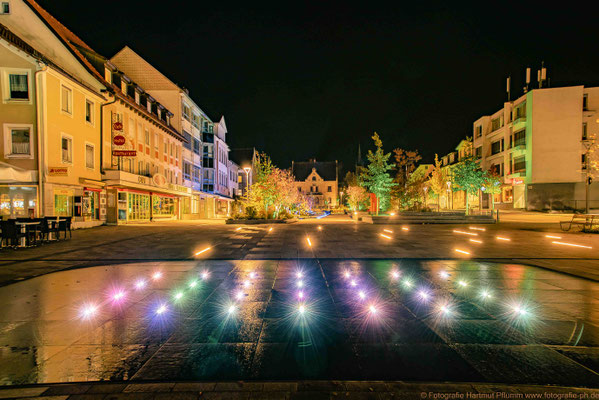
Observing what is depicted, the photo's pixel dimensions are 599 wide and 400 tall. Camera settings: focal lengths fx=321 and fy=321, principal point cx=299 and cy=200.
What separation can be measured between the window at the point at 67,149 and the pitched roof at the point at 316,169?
2831 inches

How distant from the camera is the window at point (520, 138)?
45.3 metres

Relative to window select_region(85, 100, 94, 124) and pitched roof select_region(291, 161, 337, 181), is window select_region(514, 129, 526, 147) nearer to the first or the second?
pitched roof select_region(291, 161, 337, 181)

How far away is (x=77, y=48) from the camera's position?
24.4 m

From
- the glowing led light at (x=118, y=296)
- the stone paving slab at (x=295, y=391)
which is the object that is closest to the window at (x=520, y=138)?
the stone paving slab at (x=295, y=391)

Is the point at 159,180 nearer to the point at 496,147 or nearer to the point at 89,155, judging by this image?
the point at 89,155

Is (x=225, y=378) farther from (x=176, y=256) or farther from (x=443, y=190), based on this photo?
(x=443, y=190)

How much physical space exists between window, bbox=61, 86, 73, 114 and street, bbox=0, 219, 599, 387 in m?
15.7

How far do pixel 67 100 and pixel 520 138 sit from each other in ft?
176

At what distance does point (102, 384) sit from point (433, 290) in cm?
568

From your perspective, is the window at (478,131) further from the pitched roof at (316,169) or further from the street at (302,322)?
the street at (302,322)

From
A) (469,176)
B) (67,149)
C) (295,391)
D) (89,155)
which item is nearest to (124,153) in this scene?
(89,155)

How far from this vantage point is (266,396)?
117 inches

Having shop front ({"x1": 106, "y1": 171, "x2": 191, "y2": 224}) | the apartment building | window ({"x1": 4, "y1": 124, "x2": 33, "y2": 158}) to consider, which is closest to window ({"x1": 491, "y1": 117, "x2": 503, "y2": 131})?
the apartment building

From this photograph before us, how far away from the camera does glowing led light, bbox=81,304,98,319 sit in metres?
5.06
